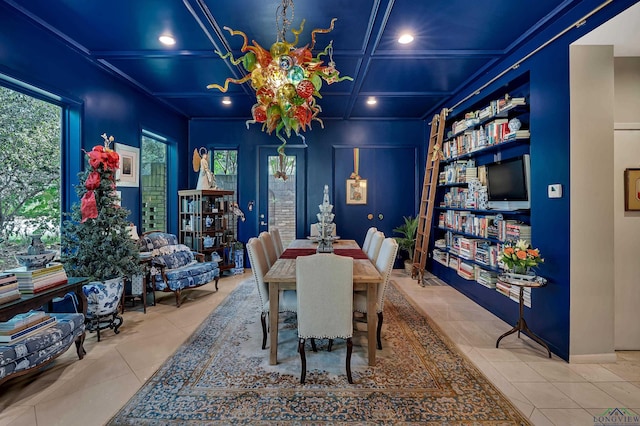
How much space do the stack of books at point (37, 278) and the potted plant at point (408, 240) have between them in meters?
4.74

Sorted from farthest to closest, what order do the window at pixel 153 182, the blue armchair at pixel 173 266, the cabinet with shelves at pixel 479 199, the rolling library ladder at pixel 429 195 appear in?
the rolling library ladder at pixel 429 195, the window at pixel 153 182, the blue armchair at pixel 173 266, the cabinet with shelves at pixel 479 199

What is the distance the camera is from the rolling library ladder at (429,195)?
4980mm

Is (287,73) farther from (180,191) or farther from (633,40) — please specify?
(180,191)

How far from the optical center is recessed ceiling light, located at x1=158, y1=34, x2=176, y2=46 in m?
3.06

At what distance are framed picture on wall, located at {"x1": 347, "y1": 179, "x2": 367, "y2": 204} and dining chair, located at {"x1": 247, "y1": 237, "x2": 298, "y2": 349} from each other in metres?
3.42

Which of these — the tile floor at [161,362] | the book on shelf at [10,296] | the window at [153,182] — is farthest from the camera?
the window at [153,182]

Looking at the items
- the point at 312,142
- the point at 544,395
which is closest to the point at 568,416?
the point at 544,395

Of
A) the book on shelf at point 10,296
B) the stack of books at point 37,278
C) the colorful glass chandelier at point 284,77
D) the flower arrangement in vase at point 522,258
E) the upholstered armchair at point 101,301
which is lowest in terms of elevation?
the upholstered armchair at point 101,301

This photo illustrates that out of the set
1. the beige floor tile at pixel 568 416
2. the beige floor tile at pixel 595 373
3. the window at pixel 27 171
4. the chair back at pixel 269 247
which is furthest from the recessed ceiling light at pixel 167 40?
the beige floor tile at pixel 595 373

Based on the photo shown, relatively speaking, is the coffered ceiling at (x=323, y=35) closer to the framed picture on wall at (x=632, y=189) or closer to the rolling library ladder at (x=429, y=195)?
the rolling library ladder at (x=429, y=195)

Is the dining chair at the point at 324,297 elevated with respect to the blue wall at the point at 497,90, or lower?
lower

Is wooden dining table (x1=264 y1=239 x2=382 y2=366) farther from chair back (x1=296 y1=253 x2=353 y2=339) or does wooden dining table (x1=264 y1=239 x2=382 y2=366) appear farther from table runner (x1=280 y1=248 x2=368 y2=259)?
table runner (x1=280 y1=248 x2=368 y2=259)

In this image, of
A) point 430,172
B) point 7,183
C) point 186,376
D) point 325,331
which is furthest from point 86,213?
point 430,172

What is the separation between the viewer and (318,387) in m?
2.21
